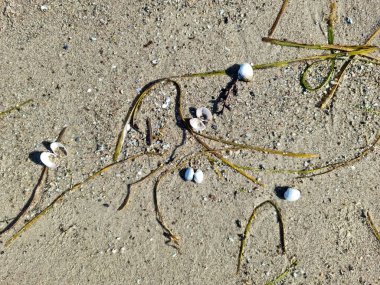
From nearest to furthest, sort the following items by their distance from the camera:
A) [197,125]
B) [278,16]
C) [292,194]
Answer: [292,194] < [197,125] < [278,16]

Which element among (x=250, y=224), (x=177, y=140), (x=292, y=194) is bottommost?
(x=250, y=224)

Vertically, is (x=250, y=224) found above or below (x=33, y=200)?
above

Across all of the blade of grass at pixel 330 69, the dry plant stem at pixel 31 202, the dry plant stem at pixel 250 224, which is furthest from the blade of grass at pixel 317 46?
the dry plant stem at pixel 31 202

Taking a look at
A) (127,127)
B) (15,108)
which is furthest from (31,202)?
(127,127)

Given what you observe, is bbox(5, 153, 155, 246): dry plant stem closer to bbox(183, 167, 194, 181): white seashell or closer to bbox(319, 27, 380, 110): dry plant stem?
bbox(183, 167, 194, 181): white seashell

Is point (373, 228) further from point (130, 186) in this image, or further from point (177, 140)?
point (130, 186)

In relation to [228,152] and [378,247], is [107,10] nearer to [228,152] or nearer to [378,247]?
[228,152]

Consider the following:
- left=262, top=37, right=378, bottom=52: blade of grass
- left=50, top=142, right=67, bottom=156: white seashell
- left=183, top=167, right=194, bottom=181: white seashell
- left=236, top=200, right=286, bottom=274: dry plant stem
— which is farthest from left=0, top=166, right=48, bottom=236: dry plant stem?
left=262, top=37, right=378, bottom=52: blade of grass

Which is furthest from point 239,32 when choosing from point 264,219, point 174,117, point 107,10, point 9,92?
point 9,92
